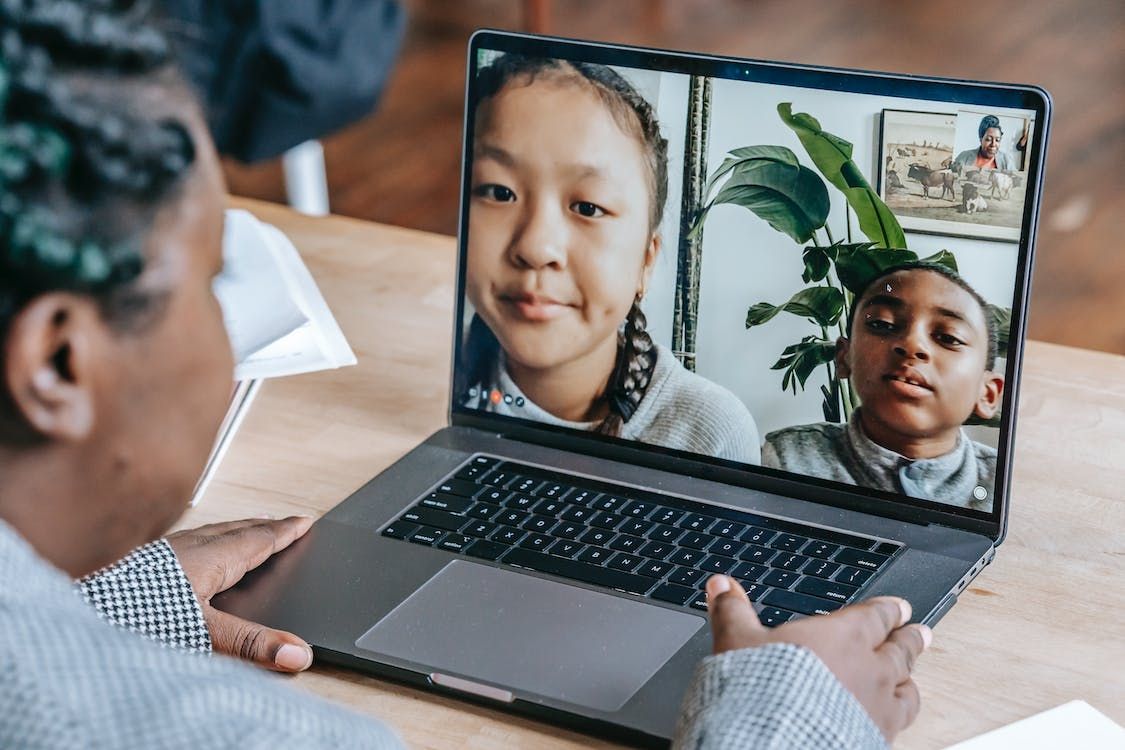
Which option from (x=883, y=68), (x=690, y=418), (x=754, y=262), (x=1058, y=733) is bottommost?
(x=1058, y=733)

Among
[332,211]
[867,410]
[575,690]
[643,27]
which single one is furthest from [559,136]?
[643,27]

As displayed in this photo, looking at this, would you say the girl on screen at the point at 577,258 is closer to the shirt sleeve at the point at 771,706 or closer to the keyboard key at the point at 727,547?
the keyboard key at the point at 727,547

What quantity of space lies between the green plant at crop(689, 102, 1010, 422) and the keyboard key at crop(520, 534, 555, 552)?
18cm

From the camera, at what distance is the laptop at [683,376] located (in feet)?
2.47

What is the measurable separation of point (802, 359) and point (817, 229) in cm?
8

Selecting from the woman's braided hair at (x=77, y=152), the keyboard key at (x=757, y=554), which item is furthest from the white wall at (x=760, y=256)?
the woman's braided hair at (x=77, y=152)

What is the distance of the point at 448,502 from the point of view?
866 mm

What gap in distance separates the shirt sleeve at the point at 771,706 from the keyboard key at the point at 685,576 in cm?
14

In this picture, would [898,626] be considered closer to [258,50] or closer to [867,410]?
[867,410]

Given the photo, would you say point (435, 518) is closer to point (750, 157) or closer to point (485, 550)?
point (485, 550)

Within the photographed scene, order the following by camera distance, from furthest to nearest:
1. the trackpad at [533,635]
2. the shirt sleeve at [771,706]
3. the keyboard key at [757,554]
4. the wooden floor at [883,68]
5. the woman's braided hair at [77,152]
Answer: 1. the wooden floor at [883,68]
2. the keyboard key at [757,554]
3. the trackpad at [533,635]
4. the shirt sleeve at [771,706]
5. the woman's braided hair at [77,152]

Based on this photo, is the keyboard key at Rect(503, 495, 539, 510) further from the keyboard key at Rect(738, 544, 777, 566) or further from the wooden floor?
the wooden floor

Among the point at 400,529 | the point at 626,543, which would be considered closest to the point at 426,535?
the point at 400,529

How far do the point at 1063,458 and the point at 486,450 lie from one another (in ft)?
1.31
